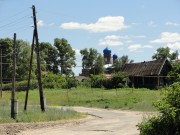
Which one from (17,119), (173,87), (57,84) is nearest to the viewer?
(173,87)

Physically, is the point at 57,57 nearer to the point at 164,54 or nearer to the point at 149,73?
the point at 164,54

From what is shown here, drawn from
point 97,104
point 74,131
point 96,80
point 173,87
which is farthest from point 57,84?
point 173,87

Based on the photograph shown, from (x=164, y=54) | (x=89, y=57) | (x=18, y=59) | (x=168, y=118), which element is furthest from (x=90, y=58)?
(x=168, y=118)

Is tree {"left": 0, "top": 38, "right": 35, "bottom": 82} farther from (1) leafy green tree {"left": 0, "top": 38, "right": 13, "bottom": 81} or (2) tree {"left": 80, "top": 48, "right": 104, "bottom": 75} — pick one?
(2) tree {"left": 80, "top": 48, "right": 104, "bottom": 75}

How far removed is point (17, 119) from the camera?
77.5ft

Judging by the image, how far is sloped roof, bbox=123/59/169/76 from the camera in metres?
65.0

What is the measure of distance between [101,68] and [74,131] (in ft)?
301

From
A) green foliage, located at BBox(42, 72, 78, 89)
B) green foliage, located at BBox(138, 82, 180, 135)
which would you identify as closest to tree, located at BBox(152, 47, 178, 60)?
green foliage, located at BBox(42, 72, 78, 89)

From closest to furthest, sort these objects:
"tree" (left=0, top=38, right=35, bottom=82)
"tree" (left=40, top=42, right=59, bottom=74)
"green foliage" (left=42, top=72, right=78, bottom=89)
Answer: "green foliage" (left=42, top=72, right=78, bottom=89)
"tree" (left=0, top=38, right=35, bottom=82)
"tree" (left=40, top=42, right=59, bottom=74)

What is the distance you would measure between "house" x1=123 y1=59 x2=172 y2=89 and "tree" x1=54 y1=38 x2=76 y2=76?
110 feet

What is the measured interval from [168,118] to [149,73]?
57.4 meters

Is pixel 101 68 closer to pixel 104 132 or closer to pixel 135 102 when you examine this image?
pixel 135 102

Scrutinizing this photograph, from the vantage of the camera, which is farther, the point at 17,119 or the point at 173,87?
the point at 17,119

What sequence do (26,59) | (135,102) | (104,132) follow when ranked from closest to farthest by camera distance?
(104,132) < (135,102) < (26,59)
